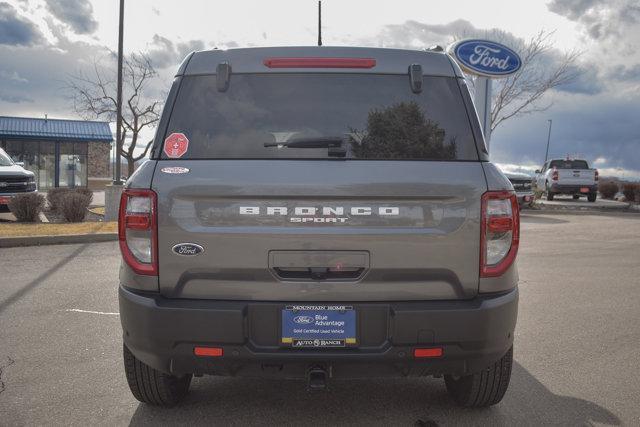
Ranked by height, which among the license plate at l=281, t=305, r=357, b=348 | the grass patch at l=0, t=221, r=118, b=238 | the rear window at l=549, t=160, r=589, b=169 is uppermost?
the rear window at l=549, t=160, r=589, b=169

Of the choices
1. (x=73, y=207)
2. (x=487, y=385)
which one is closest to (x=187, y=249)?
(x=487, y=385)

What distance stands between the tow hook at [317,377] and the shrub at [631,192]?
32.0 m

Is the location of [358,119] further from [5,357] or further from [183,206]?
[5,357]

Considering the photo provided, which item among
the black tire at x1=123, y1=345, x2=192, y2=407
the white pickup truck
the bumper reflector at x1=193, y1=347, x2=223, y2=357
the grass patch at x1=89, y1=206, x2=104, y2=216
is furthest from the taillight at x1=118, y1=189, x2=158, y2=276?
the white pickup truck

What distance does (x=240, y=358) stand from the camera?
2.95m

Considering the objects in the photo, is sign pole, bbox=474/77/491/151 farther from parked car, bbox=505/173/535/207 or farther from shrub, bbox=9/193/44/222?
shrub, bbox=9/193/44/222

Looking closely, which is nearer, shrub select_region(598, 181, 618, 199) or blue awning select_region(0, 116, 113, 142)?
blue awning select_region(0, 116, 113, 142)

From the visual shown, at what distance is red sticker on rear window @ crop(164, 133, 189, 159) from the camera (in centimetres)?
307

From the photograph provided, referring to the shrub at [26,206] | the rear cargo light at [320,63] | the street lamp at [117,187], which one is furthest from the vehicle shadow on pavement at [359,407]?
the shrub at [26,206]

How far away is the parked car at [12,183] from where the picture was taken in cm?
1538

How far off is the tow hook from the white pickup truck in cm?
2801

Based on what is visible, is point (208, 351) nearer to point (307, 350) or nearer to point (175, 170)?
point (307, 350)

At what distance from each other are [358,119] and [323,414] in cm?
172

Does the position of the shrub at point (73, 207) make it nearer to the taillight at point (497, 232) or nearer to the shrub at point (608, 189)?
the taillight at point (497, 232)
